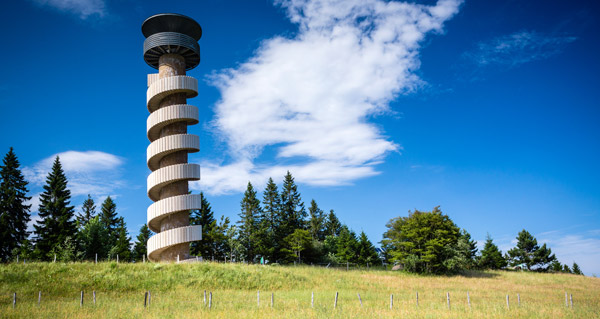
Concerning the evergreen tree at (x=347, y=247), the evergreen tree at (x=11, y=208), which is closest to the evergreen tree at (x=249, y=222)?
the evergreen tree at (x=347, y=247)

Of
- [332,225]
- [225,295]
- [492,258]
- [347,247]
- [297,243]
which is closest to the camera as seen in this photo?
[225,295]

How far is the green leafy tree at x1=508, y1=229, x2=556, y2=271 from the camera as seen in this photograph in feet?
219

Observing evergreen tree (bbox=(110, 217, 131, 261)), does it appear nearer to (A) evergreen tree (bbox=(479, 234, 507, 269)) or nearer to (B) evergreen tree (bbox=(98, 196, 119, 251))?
(B) evergreen tree (bbox=(98, 196, 119, 251))

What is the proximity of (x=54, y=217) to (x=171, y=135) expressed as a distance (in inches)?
936

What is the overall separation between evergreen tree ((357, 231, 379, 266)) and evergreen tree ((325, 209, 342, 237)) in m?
14.1

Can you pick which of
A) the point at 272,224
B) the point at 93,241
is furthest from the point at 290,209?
the point at 93,241

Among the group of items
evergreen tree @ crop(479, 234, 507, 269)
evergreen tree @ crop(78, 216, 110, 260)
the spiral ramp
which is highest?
the spiral ramp

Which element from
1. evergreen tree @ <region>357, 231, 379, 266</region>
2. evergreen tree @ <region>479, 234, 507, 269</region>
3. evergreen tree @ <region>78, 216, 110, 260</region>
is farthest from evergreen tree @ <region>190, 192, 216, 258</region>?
evergreen tree @ <region>479, 234, 507, 269</region>

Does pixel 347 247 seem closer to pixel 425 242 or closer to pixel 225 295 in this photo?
pixel 425 242

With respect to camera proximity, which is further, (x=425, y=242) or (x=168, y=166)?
(x=425, y=242)

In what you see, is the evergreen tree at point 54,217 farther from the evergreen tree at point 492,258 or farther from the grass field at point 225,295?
the evergreen tree at point 492,258

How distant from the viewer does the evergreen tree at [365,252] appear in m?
58.8

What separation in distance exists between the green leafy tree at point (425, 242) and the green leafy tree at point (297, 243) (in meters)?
10.4

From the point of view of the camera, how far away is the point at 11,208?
44.6m
